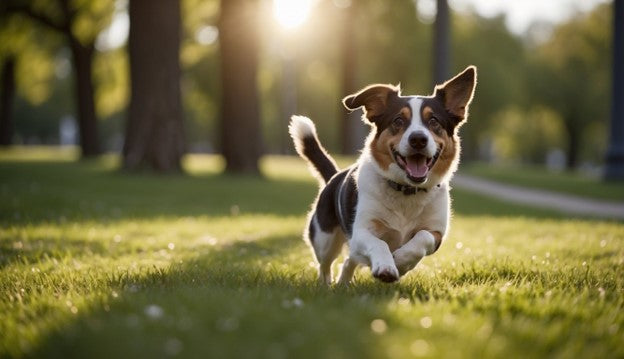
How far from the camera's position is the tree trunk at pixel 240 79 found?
67.1ft

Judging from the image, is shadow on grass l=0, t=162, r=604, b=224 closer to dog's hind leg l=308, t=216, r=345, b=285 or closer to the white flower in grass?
dog's hind leg l=308, t=216, r=345, b=285

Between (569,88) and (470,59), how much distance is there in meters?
10.2

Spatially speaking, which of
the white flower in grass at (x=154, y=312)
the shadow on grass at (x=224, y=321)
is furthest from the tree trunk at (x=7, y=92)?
the white flower in grass at (x=154, y=312)

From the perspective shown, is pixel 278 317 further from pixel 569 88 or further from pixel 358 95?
pixel 569 88

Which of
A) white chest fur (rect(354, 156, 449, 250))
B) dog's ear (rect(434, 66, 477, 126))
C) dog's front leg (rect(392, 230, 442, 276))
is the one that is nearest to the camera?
dog's front leg (rect(392, 230, 442, 276))

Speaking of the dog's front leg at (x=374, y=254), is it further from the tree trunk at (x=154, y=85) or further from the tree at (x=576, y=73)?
the tree at (x=576, y=73)

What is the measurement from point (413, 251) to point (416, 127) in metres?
0.97

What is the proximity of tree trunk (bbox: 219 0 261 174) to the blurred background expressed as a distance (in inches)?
1.6

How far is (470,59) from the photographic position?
44.0 meters

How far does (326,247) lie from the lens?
589 centimetres

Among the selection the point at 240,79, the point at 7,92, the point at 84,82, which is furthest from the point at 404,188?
the point at 7,92

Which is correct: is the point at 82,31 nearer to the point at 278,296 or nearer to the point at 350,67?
the point at 350,67

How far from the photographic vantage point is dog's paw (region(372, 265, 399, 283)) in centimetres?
451

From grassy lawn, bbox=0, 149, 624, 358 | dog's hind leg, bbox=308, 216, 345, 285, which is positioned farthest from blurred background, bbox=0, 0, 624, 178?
dog's hind leg, bbox=308, 216, 345, 285
